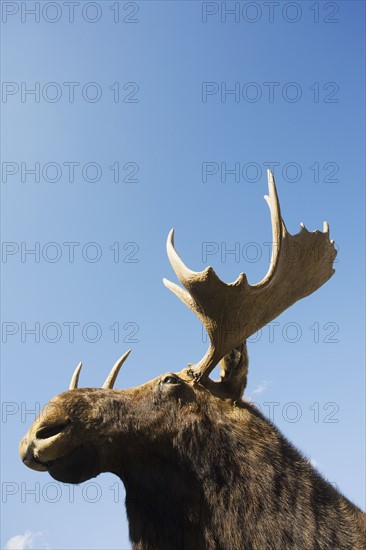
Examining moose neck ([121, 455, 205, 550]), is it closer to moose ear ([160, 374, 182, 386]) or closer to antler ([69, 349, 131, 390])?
moose ear ([160, 374, 182, 386])

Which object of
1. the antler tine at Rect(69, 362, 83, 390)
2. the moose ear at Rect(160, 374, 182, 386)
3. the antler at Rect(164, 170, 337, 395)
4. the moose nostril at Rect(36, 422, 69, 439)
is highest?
the antler at Rect(164, 170, 337, 395)

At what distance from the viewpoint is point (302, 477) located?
13.6ft

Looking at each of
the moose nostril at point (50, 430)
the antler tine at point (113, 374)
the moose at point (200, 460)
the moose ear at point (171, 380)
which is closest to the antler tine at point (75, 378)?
the antler tine at point (113, 374)

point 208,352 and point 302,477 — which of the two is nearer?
point 302,477

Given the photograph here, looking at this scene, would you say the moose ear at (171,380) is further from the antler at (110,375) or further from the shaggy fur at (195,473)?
the antler at (110,375)

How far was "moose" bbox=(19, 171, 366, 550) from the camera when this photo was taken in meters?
3.86

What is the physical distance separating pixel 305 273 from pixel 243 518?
2.14 meters

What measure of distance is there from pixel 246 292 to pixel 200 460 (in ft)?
4.32

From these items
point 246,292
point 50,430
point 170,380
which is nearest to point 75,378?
point 170,380

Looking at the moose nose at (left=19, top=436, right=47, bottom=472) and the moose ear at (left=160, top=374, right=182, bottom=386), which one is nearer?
the moose nose at (left=19, top=436, right=47, bottom=472)

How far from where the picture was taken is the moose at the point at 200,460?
3861mm

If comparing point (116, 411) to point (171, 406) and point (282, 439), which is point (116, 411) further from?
point (282, 439)

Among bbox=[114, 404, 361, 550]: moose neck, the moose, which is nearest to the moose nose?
the moose

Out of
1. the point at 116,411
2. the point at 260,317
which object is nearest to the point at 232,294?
the point at 260,317
